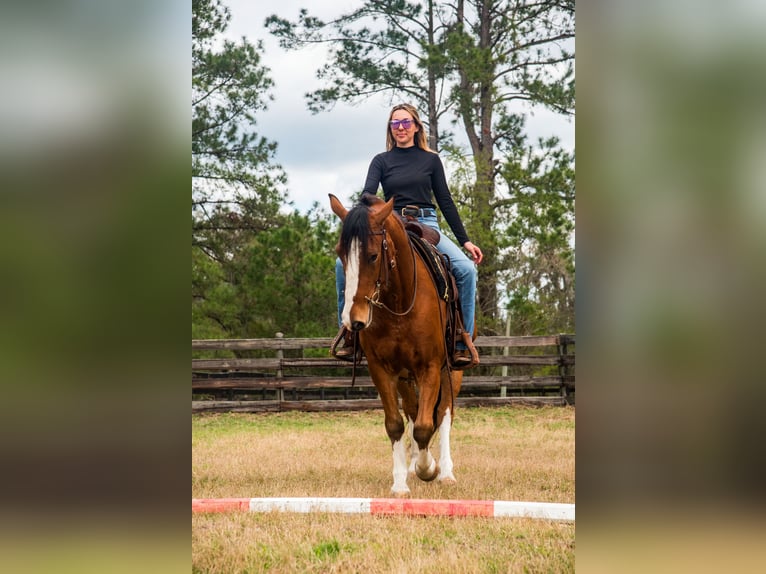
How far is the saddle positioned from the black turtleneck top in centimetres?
27

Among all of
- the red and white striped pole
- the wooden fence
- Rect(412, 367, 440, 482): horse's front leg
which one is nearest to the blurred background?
the red and white striped pole

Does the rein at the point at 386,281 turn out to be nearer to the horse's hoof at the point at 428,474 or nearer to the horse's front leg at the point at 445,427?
the horse's front leg at the point at 445,427

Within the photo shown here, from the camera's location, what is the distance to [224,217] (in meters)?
17.5

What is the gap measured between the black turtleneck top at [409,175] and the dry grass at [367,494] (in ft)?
7.29

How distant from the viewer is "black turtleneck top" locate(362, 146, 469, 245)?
6.07m

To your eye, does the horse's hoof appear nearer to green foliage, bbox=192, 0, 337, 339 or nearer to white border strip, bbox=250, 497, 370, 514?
white border strip, bbox=250, 497, 370, 514

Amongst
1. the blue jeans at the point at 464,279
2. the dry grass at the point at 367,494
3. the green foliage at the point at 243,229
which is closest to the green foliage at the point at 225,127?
the green foliage at the point at 243,229

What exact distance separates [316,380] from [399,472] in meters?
9.13

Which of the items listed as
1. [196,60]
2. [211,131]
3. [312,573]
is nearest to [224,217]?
Result: [211,131]
